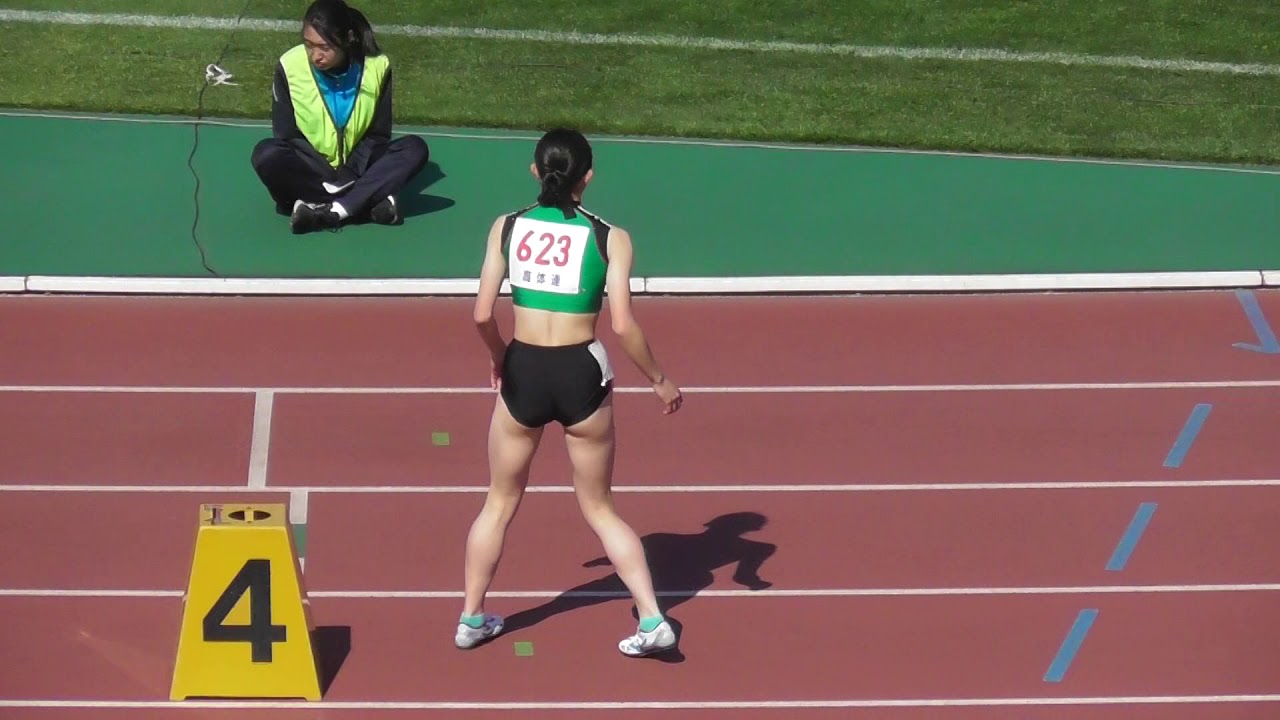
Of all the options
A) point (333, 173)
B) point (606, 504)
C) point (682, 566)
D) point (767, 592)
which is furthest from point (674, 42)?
point (606, 504)

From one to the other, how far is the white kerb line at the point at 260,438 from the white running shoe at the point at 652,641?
2.27 meters

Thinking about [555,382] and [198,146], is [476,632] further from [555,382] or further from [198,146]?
[198,146]

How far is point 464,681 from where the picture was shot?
22.9ft

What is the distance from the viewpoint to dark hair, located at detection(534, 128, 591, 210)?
6344 mm

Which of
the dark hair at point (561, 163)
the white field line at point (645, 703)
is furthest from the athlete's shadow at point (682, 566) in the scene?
the dark hair at point (561, 163)

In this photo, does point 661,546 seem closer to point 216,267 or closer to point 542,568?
point 542,568

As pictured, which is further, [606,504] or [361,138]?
[361,138]

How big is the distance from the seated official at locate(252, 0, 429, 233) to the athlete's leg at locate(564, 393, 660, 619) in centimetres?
451

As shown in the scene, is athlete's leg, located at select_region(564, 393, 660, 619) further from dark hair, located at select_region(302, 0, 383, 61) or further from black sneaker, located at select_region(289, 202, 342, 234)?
black sneaker, located at select_region(289, 202, 342, 234)

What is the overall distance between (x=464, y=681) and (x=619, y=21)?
8.65 m

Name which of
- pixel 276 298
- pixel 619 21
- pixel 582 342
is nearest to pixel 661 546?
pixel 582 342

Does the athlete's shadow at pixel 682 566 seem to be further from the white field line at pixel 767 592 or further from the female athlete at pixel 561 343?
the female athlete at pixel 561 343

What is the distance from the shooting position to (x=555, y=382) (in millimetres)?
6488

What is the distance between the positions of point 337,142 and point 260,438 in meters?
2.76
